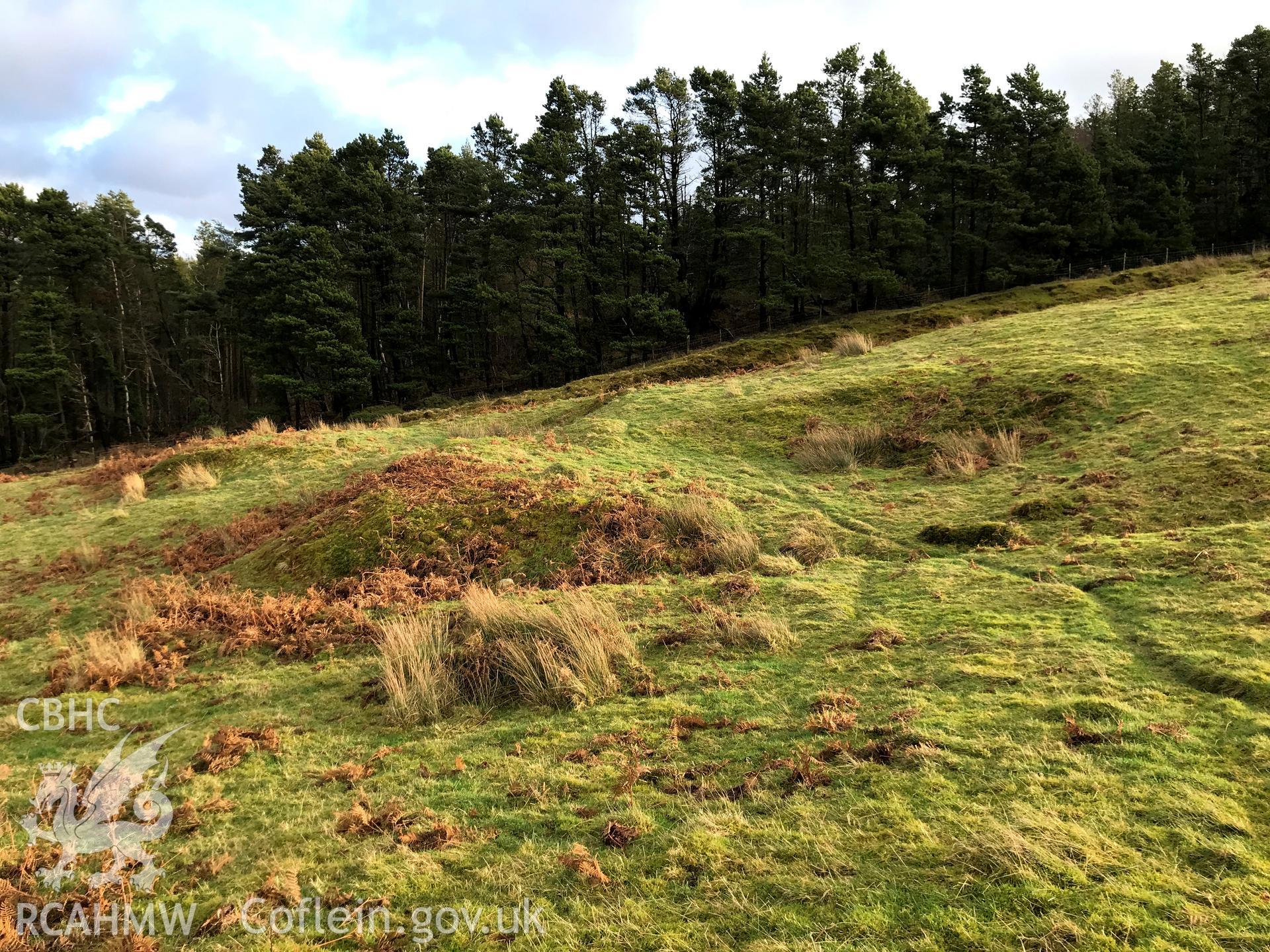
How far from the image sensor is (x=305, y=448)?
19.1m

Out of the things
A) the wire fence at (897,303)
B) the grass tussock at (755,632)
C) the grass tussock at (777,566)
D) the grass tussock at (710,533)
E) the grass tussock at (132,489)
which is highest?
the wire fence at (897,303)

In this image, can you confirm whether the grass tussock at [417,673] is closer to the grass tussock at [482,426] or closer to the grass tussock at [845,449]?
the grass tussock at [845,449]

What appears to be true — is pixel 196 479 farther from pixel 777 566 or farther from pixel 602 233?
pixel 602 233

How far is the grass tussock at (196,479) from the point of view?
16891mm

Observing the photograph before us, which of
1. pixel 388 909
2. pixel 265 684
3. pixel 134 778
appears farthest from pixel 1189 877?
pixel 265 684

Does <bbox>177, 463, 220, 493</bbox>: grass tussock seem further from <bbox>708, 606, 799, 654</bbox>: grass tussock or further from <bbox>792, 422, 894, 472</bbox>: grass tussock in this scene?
<bbox>708, 606, 799, 654</bbox>: grass tussock

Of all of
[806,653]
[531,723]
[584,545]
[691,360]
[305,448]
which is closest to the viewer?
[531,723]

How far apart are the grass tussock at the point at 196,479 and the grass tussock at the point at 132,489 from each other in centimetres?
81

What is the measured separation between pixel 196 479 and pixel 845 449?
16.6 meters

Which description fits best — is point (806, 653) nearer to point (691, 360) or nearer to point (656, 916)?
point (656, 916)

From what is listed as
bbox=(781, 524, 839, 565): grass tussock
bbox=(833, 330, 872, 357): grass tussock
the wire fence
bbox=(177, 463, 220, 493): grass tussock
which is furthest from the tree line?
bbox=(781, 524, 839, 565): grass tussock

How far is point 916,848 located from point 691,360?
34858mm

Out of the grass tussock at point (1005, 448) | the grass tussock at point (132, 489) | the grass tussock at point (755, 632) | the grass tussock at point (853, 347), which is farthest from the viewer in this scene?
the grass tussock at point (853, 347)

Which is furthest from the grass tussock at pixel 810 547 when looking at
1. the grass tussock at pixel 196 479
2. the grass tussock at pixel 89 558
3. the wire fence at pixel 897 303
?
the wire fence at pixel 897 303
